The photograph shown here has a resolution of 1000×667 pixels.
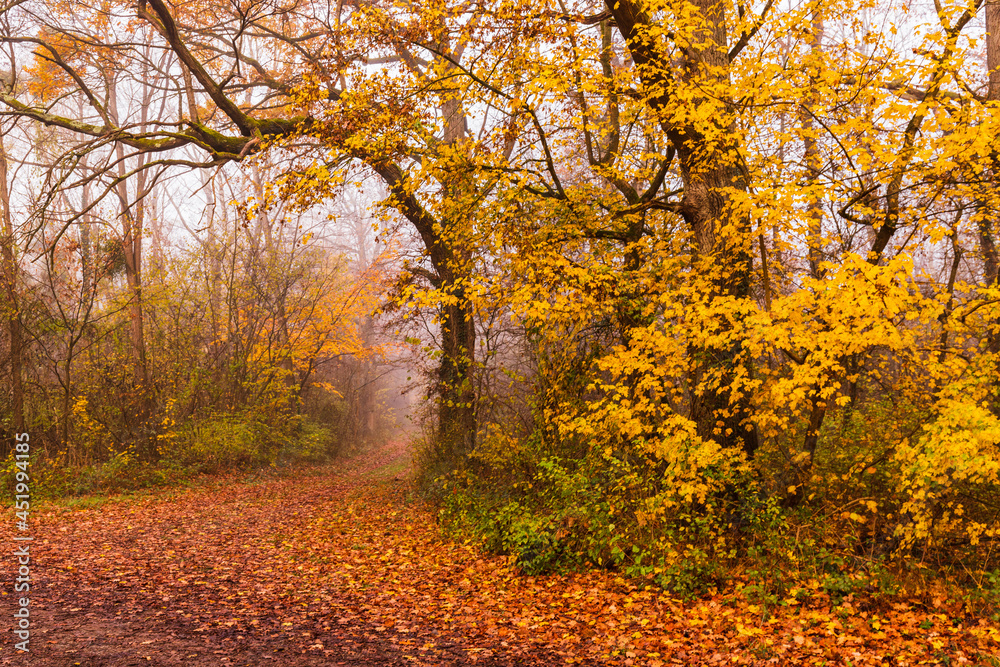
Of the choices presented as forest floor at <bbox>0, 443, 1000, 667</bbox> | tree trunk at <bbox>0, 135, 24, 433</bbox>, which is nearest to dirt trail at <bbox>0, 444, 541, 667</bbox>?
forest floor at <bbox>0, 443, 1000, 667</bbox>

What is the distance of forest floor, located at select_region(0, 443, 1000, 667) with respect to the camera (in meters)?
4.79

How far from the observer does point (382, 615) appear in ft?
19.2

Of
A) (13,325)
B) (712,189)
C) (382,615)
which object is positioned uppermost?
(712,189)

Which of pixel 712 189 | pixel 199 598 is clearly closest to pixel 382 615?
pixel 199 598

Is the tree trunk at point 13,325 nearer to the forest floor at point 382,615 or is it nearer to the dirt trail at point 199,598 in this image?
the dirt trail at point 199,598

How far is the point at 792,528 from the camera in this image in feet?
21.3

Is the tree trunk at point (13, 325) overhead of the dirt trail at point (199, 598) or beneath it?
overhead

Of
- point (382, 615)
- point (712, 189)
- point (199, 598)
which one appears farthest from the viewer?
point (712, 189)

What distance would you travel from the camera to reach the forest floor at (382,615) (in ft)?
15.7

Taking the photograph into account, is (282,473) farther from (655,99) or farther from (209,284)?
(655,99)

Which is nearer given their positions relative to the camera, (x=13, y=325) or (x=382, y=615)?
(x=382, y=615)

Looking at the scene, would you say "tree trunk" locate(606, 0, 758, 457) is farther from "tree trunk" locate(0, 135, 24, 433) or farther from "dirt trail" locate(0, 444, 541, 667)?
"tree trunk" locate(0, 135, 24, 433)

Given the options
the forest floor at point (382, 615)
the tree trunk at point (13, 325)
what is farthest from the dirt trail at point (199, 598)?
the tree trunk at point (13, 325)

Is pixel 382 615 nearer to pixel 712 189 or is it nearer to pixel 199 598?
pixel 199 598
